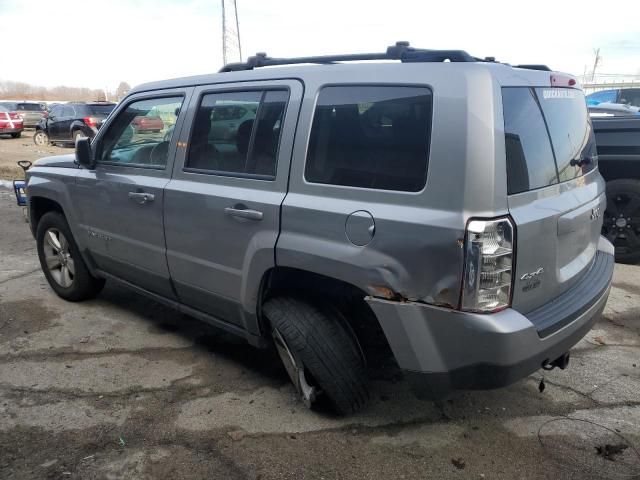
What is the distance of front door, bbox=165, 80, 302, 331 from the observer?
2787mm

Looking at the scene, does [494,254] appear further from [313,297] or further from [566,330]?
[313,297]

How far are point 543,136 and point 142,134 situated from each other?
2.64 meters

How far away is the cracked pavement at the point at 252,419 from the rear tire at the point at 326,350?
240 mm

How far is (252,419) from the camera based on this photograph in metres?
2.92

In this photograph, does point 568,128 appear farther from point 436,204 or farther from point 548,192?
point 436,204

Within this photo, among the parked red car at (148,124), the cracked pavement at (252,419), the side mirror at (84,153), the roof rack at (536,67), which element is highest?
the roof rack at (536,67)

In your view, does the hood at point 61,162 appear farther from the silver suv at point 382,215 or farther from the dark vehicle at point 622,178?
the dark vehicle at point 622,178

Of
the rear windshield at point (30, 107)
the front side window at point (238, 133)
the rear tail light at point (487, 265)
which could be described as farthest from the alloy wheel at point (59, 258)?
the rear windshield at point (30, 107)

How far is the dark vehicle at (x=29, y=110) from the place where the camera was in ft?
85.9

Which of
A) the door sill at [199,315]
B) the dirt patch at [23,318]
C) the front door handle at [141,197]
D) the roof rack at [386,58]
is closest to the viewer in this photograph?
the roof rack at [386,58]

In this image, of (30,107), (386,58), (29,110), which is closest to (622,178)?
(386,58)

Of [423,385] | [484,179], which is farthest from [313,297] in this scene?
[484,179]

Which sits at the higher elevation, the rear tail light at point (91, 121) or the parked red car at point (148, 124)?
the parked red car at point (148, 124)

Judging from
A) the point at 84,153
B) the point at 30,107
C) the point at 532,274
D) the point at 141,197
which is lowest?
the point at 532,274
